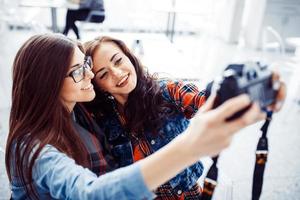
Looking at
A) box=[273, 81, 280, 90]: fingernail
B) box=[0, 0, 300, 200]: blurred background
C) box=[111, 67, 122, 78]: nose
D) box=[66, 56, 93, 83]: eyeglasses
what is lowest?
box=[0, 0, 300, 200]: blurred background

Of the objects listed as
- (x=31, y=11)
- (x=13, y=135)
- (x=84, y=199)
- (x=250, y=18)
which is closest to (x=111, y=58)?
(x=13, y=135)

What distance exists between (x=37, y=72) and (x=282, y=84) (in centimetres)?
57

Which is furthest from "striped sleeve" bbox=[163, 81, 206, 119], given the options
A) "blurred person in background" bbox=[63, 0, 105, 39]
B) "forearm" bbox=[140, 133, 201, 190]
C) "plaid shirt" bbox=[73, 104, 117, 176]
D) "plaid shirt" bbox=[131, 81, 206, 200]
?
"blurred person in background" bbox=[63, 0, 105, 39]

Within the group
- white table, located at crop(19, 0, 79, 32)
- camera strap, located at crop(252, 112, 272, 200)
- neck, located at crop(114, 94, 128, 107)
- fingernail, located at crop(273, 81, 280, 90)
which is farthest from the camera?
white table, located at crop(19, 0, 79, 32)

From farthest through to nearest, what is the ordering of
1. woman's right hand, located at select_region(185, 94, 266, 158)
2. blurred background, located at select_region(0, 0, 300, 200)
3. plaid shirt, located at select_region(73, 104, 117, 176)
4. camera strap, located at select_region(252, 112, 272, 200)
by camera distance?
blurred background, located at select_region(0, 0, 300, 200) < plaid shirt, located at select_region(73, 104, 117, 176) < camera strap, located at select_region(252, 112, 272, 200) < woman's right hand, located at select_region(185, 94, 266, 158)

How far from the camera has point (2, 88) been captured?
2.85 metres

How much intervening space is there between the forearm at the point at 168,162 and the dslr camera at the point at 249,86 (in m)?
0.08

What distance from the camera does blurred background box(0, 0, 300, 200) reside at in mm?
1900

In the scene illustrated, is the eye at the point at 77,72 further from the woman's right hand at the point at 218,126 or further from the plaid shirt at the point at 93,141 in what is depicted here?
the woman's right hand at the point at 218,126

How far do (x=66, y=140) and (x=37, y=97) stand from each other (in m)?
0.14

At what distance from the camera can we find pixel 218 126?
42 centimetres

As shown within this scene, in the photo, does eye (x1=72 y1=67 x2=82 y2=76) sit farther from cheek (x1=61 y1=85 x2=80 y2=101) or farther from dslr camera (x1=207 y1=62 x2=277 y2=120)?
dslr camera (x1=207 y1=62 x2=277 y2=120)

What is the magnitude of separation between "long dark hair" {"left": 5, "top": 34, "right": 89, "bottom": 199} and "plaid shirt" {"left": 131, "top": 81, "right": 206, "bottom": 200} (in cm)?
35

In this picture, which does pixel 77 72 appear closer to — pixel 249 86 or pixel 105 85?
pixel 105 85
